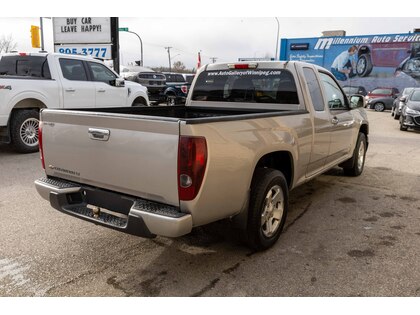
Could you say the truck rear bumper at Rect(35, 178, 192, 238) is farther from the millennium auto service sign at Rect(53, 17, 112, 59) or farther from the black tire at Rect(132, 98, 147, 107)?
the millennium auto service sign at Rect(53, 17, 112, 59)

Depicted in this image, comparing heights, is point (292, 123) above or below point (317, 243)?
above

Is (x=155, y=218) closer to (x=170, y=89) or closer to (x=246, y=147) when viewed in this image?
(x=246, y=147)

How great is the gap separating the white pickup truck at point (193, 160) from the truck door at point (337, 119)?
27cm

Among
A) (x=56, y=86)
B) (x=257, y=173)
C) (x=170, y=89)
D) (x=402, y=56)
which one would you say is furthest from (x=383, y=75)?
(x=257, y=173)

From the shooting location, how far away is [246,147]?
9.94ft

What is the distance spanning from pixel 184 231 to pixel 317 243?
67.7 inches

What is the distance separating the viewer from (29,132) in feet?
25.5

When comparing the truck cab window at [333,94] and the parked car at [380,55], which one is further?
the parked car at [380,55]

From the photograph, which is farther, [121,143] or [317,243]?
[317,243]

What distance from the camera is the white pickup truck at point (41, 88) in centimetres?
734

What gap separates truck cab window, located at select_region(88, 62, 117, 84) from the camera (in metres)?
8.97

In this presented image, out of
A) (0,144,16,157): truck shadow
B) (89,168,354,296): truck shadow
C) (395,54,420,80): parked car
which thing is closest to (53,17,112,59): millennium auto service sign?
(0,144,16,157): truck shadow

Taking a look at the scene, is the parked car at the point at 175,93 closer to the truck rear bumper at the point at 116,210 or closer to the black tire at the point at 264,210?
the black tire at the point at 264,210

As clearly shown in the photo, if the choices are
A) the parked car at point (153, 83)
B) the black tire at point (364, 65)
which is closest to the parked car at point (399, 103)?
the parked car at point (153, 83)
